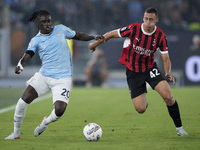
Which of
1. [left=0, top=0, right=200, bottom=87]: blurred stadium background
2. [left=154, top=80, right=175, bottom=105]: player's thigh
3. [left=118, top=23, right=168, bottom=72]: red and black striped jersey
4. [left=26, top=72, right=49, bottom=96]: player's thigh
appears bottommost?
[left=154, top=80, right=175, bottom=105]: player's thigh

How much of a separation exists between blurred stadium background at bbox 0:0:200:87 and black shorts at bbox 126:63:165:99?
11622 millimetres

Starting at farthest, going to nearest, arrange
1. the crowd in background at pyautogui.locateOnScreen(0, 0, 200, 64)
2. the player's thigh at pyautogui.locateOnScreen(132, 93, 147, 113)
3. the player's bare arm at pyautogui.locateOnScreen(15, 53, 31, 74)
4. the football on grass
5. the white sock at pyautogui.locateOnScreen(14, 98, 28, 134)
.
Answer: the crowd in background at pyautogui.locateOnScreen(0, 0, 200, 64), the player's thigh at pyautogui.locateOnScreen(132, 93, 147, 113), the white sock at pyautogui.locateOnScreen(14, 98, 28, 134), the football on grass, the player's bare arm at pyautogui.locateOnScreen(15, 53, 31, 74)

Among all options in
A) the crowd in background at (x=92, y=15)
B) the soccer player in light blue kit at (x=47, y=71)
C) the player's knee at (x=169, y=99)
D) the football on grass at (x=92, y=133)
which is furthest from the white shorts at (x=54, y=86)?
the crowd in background at (x=92, y=15)

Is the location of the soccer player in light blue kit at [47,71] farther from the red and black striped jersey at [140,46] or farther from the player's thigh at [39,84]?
the red and black striped jersey at [140,46]

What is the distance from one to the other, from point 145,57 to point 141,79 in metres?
0.38

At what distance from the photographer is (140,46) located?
7469 millimetres

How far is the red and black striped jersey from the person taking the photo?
736 cm

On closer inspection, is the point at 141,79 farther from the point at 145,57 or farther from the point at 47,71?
the point at 47,71

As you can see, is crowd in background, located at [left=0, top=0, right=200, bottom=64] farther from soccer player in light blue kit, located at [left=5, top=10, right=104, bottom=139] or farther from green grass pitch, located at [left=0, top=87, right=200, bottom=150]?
soccer player in light blue kit, located at [left=5, top=10, right=104, bottom=139]

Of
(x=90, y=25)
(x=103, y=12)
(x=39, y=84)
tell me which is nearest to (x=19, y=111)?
(x=39, y=84)

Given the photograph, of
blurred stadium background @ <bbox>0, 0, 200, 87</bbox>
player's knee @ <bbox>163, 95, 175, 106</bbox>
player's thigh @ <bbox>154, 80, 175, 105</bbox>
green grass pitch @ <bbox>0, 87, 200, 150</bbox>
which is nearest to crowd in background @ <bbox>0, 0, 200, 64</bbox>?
blurred stadium background @ <bbox>0, 0, 200, 87</bbox>

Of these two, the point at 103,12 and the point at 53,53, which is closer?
the point at 53,53

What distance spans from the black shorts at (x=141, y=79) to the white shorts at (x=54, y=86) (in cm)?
125

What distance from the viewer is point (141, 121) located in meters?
9.04
